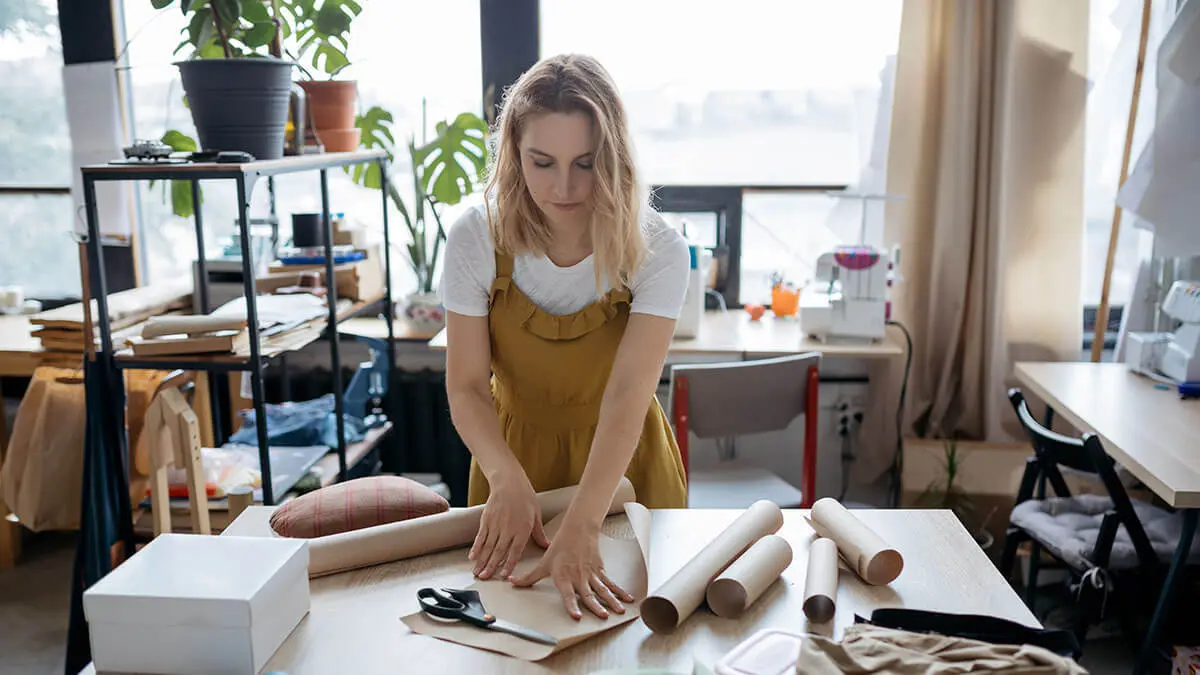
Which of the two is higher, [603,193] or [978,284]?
[603,193]

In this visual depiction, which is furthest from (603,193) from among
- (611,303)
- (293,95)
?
(293,95)

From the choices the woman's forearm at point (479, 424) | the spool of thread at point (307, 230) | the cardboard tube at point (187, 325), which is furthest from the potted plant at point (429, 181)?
the woman's forearm at point (479, 424)

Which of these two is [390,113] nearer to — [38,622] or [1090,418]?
[38,622]

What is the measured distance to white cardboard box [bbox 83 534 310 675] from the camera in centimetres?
97

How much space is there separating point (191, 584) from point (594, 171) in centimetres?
75

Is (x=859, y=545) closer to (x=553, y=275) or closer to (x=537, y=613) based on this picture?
(x=537, y=613)

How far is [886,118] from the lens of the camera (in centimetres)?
282

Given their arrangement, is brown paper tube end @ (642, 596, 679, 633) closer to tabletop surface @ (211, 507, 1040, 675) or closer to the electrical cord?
tabletop surface @ (211, 507, 1040, 675)

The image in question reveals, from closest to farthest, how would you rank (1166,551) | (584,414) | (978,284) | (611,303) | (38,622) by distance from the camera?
(611,303) < (584,414) < (1166,551) < (38,622) < (978,284)

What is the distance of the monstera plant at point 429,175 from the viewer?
109 inches

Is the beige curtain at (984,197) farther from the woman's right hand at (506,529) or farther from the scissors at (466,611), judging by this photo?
the scissors at (466,611)

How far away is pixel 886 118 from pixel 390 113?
1.48 m

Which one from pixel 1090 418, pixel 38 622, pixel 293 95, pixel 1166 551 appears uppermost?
pixel 293 95

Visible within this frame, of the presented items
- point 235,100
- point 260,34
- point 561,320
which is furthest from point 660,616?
point 260,34
